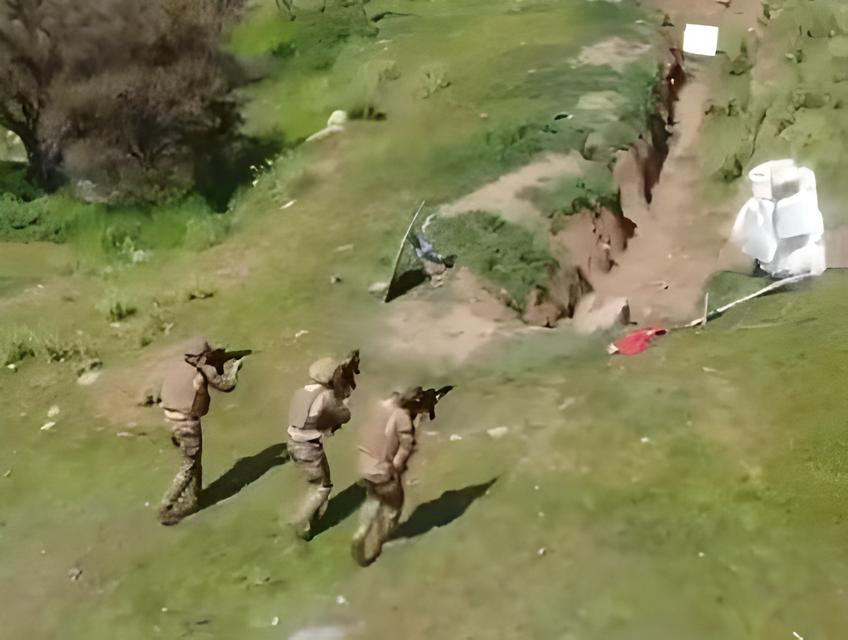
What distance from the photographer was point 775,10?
18.7 m

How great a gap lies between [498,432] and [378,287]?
364cm

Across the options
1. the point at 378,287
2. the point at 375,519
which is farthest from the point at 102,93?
the point at 375,519

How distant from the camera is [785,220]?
10891 millimetres

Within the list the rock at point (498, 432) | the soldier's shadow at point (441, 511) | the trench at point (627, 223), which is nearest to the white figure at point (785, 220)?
the trench at point (627, 223)

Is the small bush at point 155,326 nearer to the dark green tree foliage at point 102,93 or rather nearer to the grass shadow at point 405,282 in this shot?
the grass shadow at point 405,282

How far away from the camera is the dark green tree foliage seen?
1494 cm

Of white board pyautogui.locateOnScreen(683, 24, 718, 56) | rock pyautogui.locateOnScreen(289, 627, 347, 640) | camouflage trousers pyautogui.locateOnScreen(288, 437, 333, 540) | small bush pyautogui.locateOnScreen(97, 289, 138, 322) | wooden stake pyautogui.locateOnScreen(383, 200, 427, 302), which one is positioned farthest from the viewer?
white board pyautogui.locateOnScreen(683, 24, 718, 56)

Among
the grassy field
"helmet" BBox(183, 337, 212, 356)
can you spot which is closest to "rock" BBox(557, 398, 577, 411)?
the grassy field

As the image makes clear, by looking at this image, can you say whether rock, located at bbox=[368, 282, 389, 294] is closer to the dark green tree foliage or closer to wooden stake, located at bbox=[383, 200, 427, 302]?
wooden stake, located at bbox=[383, 200, 427, 302]

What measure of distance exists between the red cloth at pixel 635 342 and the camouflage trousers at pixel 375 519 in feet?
11.5

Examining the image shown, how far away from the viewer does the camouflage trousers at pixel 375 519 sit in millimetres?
7062

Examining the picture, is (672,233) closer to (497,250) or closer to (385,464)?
(497,250)

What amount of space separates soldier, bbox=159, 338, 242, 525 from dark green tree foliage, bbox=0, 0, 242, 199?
25.2 ft

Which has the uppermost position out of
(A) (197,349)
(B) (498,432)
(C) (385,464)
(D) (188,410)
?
(A) (197,349)
